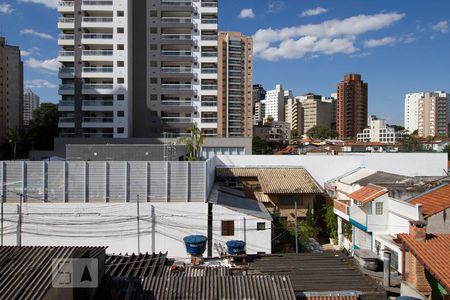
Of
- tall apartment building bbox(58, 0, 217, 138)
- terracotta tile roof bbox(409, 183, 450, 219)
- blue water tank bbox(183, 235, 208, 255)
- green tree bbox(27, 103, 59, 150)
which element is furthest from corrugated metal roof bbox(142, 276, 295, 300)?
green tree bbox(27, 103, 59, 150)

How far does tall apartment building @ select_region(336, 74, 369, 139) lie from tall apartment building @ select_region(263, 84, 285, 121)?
3905 centimetres

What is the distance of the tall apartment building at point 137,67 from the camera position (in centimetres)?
4678

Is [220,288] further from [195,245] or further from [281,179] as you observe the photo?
[281,179]

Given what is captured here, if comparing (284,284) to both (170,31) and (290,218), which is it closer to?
(290,218)

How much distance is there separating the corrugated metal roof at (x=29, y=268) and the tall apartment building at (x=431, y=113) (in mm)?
159642

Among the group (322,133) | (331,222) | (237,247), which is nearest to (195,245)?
(237,247)

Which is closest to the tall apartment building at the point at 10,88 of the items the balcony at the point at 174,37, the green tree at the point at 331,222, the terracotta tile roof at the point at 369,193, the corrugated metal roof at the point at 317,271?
the balcony at the point at 174,37

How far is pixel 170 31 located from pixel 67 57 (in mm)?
14345

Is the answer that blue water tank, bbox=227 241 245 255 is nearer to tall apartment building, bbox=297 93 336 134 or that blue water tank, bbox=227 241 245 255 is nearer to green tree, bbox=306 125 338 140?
green tree, bbox=306 125 338 140

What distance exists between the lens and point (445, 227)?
634 inches

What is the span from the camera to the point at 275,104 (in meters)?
178

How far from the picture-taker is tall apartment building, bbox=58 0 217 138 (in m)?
46.8

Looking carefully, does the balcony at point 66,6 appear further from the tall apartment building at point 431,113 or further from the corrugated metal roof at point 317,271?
the tall apartment building at point 431,113

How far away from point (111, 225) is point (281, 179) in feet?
53.8
